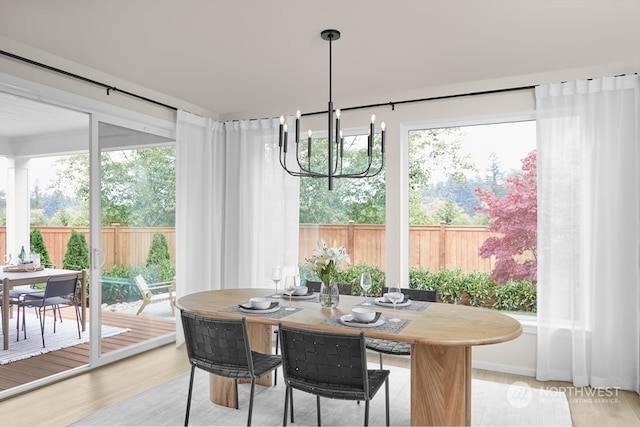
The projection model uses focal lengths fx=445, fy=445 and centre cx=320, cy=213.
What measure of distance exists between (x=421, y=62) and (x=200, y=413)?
9.62 ft

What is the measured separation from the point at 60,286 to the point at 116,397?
200 cm

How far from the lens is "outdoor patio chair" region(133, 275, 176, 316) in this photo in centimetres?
432

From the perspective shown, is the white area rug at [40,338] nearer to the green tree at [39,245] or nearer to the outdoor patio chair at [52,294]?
the outdoor patio chair at [52,294]

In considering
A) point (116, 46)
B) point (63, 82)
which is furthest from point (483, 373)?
point (63, 82)

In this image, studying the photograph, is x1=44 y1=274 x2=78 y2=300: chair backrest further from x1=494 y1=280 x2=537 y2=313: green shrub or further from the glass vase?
x1=494 y1=280 x2=537 y2=313: green shrub

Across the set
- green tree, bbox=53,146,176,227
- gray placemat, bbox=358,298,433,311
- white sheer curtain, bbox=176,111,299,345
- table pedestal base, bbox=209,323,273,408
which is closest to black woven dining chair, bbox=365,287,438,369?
gray placemat, bbox=358,298,433,311

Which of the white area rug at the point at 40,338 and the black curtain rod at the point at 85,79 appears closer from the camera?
the black curtain rod at the point at 85,79

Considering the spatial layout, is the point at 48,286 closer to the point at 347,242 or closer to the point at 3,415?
the point at 3,415

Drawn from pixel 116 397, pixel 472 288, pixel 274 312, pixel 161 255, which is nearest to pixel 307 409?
pixel 274 312

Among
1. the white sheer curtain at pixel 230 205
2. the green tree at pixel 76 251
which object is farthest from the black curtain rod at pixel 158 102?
the green tree at pixel 76 251

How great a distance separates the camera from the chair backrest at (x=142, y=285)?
429 centimetres

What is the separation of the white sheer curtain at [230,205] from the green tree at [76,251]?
84.3 inches

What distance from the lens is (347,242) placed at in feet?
15.0

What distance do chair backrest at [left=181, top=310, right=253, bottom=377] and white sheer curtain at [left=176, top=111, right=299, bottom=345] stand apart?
191cm
